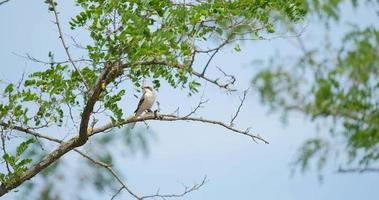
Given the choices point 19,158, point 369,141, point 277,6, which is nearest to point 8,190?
point 19,158

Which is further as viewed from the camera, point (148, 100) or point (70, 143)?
point (148, 100)

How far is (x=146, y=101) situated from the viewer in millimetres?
8078

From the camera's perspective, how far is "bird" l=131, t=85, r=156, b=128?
7.97 meters

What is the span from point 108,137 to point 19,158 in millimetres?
1733

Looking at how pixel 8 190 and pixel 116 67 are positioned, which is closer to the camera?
pixel 116 67

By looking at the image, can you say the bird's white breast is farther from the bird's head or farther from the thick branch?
the thick branch

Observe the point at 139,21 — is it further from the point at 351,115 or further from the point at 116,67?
the point at 351,115

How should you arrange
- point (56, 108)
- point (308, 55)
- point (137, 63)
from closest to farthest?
point (137, 63) → point (56, 108) → point (308, 55)

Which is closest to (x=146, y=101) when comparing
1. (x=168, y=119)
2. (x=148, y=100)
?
(x=148, y=100)

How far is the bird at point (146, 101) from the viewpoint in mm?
7971

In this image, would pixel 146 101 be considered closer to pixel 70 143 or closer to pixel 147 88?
Answer: pixel 147 88

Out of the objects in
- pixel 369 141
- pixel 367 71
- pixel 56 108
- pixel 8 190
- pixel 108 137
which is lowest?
pixel 8 190

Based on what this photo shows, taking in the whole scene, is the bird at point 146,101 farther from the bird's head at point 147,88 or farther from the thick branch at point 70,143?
the thick branch at point 70,143

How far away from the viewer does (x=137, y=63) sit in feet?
21.1
